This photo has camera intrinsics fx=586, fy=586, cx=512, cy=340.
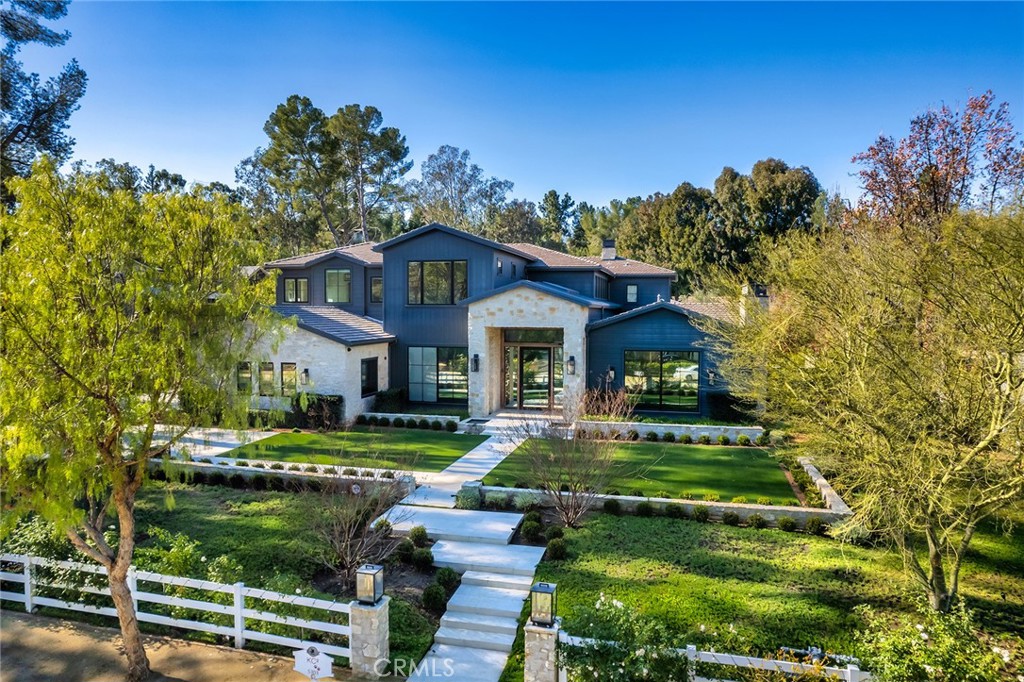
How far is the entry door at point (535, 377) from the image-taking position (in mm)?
22344

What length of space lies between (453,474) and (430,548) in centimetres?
425

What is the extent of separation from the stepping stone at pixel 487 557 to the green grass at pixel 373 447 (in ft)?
11.5

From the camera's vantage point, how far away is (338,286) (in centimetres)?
2509

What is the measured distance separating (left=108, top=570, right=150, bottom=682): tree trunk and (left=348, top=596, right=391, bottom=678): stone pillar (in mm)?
2473

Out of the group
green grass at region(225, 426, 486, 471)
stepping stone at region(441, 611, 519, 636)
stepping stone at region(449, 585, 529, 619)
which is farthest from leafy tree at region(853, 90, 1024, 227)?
stepping stone at region(441, 611, 519, 636)

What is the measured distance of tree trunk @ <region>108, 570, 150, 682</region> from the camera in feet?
22.5

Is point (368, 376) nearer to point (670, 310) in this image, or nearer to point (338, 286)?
point (338, 286)

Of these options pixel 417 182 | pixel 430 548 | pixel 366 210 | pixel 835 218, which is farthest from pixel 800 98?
pixel 417 182

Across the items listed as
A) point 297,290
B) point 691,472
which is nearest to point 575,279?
point 691,472

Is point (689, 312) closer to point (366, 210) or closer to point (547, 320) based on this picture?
point (547, 320)

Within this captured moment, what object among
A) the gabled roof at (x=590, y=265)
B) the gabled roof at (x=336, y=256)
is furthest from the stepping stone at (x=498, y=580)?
the gabled roof at (x=336, y=256)

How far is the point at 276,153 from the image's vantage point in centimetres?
4012

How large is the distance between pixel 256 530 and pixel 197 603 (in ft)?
10.2

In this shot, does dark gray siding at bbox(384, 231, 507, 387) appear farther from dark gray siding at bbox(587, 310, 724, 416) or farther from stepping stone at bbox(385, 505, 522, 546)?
stepping stone at bbox(385, 505, 522, 546)
